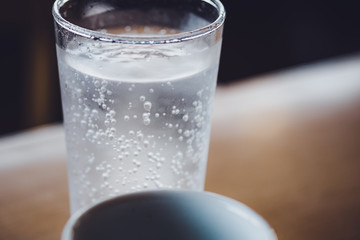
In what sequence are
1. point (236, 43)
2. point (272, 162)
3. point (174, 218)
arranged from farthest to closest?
point (236, 43), point (272, 162), point (174, 218)

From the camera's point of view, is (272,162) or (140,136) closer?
(140,136)

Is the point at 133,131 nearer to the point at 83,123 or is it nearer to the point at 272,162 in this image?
the point at 83,123

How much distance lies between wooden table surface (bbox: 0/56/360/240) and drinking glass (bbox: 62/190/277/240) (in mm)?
188

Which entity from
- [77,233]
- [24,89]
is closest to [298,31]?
[24,89]

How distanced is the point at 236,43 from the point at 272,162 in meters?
1.12

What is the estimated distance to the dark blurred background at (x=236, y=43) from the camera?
1323 millimetres

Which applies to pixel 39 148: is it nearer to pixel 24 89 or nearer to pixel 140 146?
pixel 140 146

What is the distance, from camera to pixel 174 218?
1.11ft

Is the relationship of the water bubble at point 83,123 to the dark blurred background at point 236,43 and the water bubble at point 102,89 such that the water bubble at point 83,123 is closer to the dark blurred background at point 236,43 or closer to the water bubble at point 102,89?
the water bubble at point 102,89

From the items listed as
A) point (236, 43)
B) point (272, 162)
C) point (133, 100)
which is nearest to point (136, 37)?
point (133, 100)

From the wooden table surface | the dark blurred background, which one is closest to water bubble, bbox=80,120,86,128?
the wooden table surface

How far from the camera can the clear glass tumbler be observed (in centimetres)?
38

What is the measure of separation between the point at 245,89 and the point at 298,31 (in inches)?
41.8

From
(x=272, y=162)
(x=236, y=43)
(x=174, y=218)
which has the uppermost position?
(x=174, y=218)
